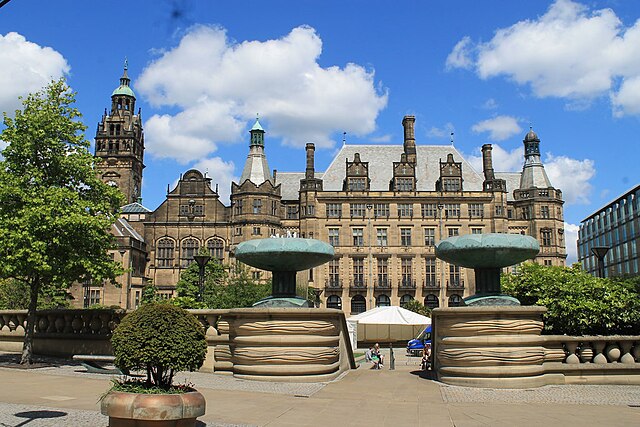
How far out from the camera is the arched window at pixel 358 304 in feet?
210

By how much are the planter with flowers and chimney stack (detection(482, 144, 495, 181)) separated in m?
61.6

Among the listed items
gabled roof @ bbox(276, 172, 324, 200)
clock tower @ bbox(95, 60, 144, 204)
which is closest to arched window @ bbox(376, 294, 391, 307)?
gabled roof @ bbox(276, 172, 324, 200)

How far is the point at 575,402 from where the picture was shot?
13.0 meters

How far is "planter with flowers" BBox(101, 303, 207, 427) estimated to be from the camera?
8.19 metres

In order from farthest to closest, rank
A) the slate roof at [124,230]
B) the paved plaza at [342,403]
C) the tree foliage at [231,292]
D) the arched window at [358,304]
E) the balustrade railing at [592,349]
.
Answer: the arched window at [358,304], the slate roof at [124,230], the tree foliage at [231,292], the balustrade railing at [592,349], the paved plaza at [342,403]

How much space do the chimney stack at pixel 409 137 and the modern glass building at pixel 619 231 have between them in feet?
83.8

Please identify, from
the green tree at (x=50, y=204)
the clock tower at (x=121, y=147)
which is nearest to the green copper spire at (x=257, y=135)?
the clock tower at (x=121, y=147)

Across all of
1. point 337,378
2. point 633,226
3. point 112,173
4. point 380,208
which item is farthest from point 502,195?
point 337,378

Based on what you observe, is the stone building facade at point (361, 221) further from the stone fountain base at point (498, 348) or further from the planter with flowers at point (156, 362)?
the planter with flowers at point (156, 362)

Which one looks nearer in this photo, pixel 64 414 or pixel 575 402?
pixel 64 414

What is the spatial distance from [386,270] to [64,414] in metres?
55.9

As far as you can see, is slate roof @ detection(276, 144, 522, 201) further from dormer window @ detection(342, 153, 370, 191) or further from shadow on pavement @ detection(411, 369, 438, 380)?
shadow on pavement @ detection(411, 369, 438, 380)

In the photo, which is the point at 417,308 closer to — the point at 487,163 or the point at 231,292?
the point at 487,163

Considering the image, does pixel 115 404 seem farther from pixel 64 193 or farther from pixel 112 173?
pixel 112 173
